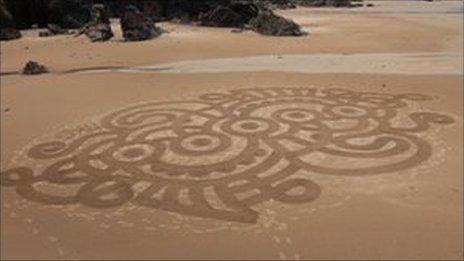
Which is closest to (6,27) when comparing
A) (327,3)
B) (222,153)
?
(222,153)

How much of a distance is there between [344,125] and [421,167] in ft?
5.51

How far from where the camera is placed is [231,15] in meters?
21.8

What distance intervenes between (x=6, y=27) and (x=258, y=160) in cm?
1589

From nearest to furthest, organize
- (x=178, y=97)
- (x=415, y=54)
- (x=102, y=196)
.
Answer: (x=102, y=196), (x=178, y=97), (x=415, y=54)

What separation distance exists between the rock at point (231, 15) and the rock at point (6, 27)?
6.51 m

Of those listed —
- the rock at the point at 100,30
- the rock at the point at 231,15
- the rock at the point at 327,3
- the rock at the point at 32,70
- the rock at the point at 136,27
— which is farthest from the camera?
the rock at the point at 327,3

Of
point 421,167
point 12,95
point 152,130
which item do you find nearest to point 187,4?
point 12,95

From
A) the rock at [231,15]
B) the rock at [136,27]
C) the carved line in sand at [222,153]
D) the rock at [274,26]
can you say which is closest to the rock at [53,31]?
the rock at [136,27]

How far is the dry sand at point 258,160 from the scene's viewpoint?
5164mm

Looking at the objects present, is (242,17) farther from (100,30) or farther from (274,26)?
(100,30)

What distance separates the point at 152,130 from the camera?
817cm

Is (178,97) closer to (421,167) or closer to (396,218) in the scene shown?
(421,167)

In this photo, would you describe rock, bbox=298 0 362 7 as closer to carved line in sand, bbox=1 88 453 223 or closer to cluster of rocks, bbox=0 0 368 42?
cluster of rocks, bbox=0 0 368 42

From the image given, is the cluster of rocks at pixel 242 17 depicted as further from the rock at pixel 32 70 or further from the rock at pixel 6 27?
the rock at pixel 32 70
